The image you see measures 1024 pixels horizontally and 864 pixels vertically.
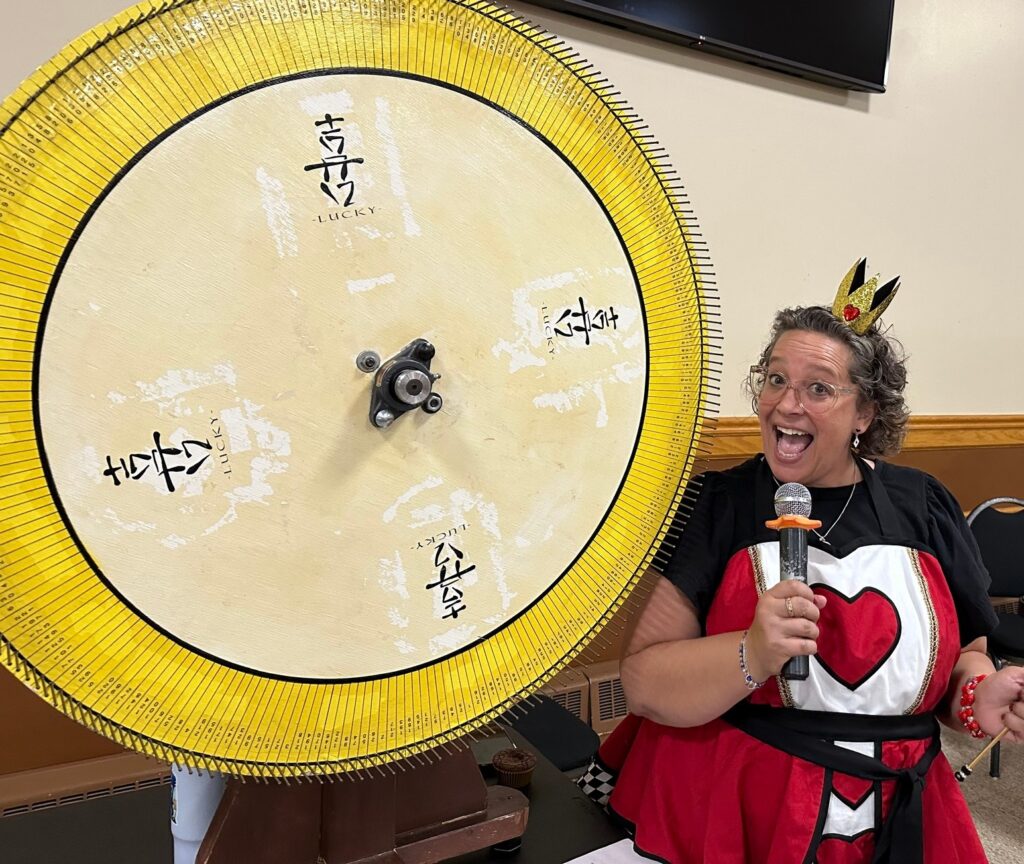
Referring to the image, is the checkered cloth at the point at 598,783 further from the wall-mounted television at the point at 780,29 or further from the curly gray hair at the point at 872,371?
the wall-mounted television at the point at 780,29

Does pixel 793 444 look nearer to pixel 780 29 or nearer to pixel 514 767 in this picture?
pixel 514 767

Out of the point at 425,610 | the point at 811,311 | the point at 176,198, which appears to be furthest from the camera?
the point at 811,311

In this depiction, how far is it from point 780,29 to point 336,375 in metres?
2.30

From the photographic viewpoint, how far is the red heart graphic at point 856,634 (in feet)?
3.44

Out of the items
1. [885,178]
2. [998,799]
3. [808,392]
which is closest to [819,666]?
[808,392]

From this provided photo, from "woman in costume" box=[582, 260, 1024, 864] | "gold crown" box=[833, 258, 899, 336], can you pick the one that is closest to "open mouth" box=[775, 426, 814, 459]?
"woman in costume" box=[582, 260, 1024, 864]

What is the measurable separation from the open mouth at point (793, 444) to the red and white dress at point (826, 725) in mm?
59

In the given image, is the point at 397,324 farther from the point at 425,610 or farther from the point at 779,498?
the point at 779,498

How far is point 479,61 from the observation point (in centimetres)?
61

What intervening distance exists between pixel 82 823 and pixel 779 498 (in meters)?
0.93

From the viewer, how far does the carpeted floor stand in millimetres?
2143

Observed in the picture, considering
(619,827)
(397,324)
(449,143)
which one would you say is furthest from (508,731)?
(449,143)

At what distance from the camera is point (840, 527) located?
115 centimetres

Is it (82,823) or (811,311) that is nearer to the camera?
(82,823)
